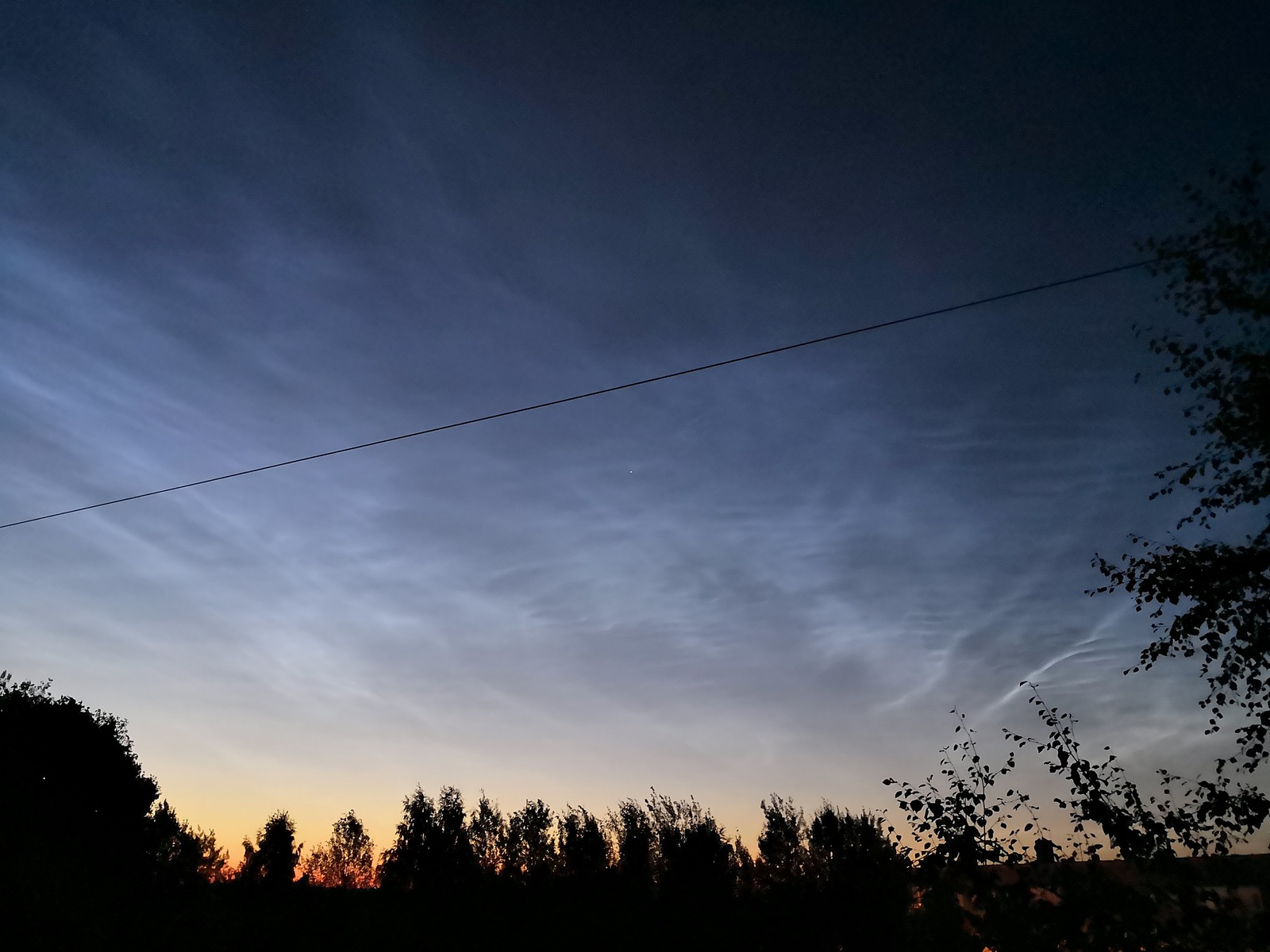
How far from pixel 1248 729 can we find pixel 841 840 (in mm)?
38637

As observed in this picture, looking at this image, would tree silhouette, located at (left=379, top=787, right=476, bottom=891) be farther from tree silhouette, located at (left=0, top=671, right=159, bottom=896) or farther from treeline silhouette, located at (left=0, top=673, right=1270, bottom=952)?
tree silhouette, located at (left=0, top=671, right=159, bottom=896)

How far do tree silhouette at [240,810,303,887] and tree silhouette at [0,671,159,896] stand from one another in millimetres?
8501

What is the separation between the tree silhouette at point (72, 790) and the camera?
34.5 metres

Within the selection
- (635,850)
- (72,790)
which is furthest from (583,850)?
(72,790)

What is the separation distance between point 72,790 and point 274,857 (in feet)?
47.8

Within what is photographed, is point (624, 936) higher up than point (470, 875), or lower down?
lower down

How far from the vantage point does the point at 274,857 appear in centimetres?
4809

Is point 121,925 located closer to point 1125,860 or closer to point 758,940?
point 758,940

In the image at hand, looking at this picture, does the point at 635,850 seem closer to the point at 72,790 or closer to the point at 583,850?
the point at 583,850

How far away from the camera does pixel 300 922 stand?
38250mm

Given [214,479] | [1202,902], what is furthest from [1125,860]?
[214,479]

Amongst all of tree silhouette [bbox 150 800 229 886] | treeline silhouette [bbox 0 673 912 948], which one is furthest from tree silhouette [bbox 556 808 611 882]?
tree silhouette [bbox 150 800 229 886]

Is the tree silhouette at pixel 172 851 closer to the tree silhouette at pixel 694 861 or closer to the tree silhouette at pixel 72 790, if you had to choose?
the tree silhouette at pixel 72 790

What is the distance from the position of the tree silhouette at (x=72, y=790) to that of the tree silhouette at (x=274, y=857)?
8501 millimetres
